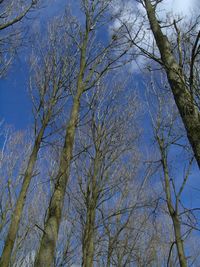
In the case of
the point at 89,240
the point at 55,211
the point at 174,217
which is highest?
the point at 174,217

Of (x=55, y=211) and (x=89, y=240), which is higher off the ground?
(x=89, y=240)

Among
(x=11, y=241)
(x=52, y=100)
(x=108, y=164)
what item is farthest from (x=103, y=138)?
(x=11, y=241)

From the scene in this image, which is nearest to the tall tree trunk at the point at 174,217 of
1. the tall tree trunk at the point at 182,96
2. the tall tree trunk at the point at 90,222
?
the tall tree trunk at the point at 90,222

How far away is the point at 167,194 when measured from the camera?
8625 mm

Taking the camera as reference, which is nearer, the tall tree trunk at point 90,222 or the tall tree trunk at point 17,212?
the tall tree trunk at point 17,212

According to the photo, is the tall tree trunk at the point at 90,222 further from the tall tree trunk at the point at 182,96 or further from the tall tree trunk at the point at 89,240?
the tall tree trunk at the point at 182,96

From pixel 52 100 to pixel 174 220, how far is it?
4.14 m

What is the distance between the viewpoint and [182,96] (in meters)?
2.77

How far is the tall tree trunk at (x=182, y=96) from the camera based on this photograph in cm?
251

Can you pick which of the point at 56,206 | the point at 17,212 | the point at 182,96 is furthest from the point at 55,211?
the point at 182,96

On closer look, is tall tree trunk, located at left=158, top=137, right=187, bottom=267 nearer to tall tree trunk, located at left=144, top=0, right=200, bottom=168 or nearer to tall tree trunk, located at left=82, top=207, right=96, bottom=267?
tall tree trunk, located at left=82, top=207, right=96, bottom=267

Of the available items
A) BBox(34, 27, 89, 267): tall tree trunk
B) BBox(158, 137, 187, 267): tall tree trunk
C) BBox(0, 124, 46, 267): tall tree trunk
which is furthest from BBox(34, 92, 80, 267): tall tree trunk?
BBox(158, 137, 187, 267): tall tree trunk

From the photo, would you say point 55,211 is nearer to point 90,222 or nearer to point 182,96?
point 182,96

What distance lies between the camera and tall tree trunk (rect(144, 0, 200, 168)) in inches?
98.7
